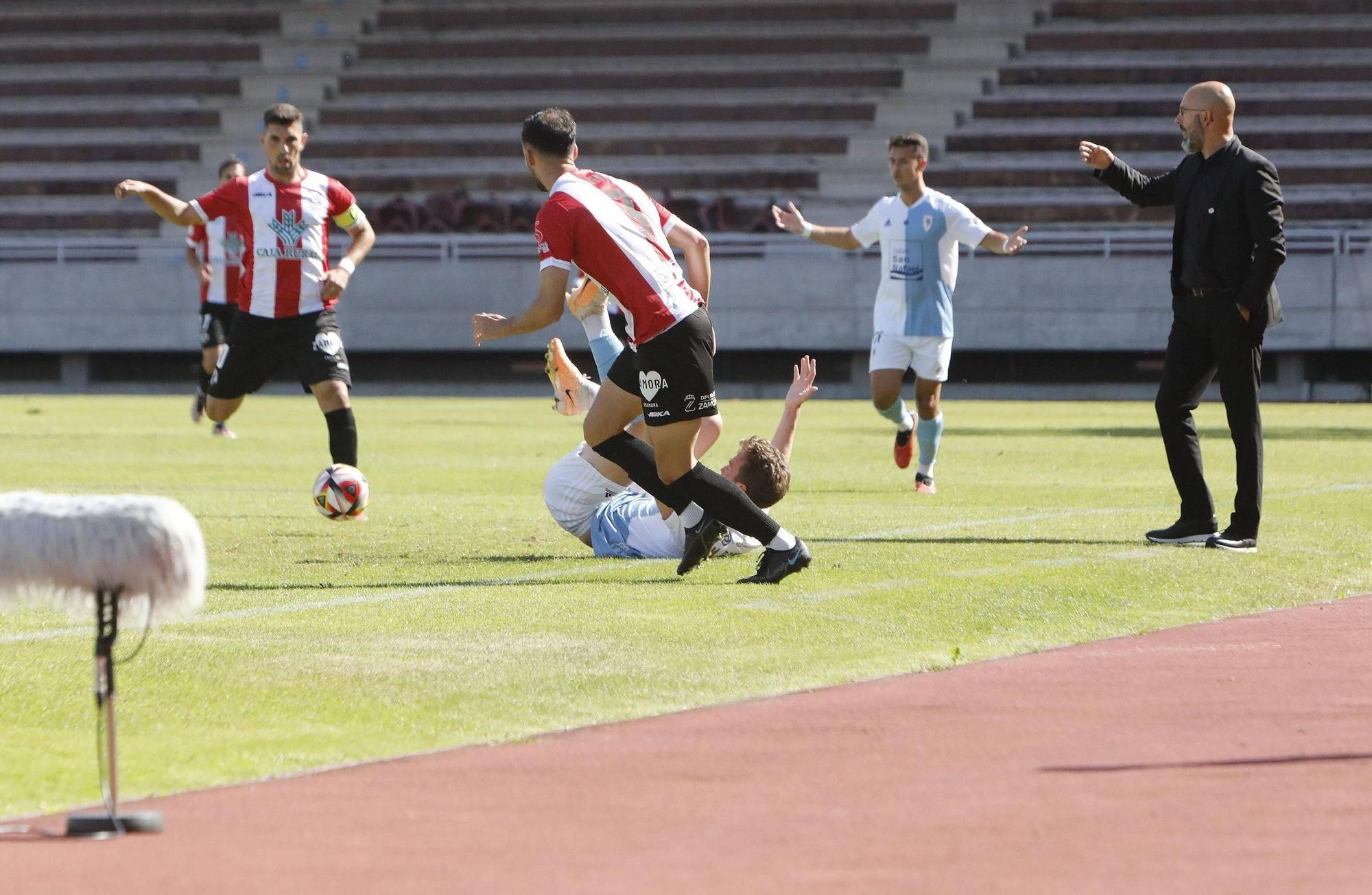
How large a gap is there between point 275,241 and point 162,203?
2.14ft

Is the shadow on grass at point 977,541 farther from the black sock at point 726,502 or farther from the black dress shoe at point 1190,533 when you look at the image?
the black sock at point 726,502

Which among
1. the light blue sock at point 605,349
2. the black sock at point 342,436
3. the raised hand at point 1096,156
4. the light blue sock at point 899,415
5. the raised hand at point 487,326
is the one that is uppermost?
the raised hand at point 1096,156

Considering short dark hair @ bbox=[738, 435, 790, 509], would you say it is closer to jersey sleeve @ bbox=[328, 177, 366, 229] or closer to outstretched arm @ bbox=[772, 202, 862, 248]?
jersey sleeve @ bbox=[328, 177, 366, 229]

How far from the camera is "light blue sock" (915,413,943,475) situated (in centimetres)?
1205

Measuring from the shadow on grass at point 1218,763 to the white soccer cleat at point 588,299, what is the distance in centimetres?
431

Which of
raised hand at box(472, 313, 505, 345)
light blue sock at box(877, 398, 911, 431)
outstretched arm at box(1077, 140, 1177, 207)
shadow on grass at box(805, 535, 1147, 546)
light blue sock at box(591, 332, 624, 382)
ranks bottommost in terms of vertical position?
shadow on grass at box(805, 535, 1147, 546)

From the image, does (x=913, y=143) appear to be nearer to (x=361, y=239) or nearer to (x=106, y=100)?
(x=361, y=239)

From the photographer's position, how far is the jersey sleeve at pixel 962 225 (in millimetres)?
12430

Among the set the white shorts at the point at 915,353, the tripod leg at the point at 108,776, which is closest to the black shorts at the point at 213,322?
the white shorts at the point at 915,353

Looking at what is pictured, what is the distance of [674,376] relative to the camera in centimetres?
690

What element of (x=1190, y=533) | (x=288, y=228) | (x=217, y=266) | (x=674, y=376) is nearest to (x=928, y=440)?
(x=1190, y=533)

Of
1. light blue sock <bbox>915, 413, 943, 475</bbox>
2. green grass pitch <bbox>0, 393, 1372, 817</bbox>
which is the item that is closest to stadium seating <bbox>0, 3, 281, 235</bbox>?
green grass pitch <bbox>0, 393, 1372, 817</bbox>

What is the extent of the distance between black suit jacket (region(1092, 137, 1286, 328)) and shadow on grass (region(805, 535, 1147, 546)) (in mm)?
1136

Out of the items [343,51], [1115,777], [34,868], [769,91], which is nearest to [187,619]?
[34,868]
